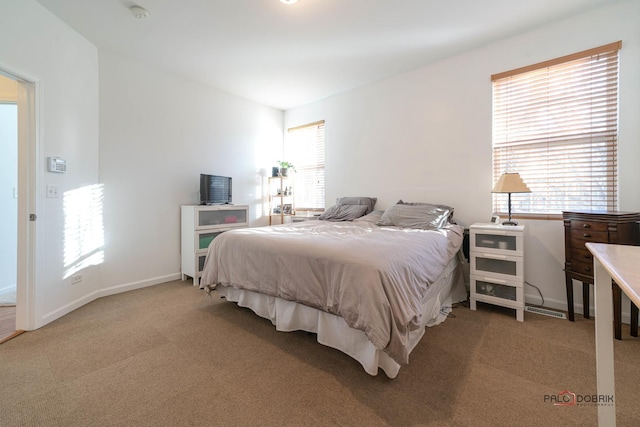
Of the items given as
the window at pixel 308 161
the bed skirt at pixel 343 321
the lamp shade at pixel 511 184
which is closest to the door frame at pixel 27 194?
the bed skirt at pixel 343 321

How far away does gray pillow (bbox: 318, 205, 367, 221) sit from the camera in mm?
3439

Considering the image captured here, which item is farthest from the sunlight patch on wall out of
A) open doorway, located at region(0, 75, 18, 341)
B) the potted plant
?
the potted plant

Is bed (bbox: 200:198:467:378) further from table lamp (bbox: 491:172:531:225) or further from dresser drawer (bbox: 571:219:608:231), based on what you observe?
dresser drawer (bbox: 571:219:608:231)

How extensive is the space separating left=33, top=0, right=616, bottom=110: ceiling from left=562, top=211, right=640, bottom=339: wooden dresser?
71.5 inches

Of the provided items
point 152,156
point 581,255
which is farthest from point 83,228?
point 581,255

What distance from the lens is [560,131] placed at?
248 cm

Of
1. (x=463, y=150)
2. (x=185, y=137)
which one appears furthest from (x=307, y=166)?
(x=463, y=150)

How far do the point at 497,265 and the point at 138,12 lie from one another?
12.8 ft

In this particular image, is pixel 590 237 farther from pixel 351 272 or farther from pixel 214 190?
pixel 214 190

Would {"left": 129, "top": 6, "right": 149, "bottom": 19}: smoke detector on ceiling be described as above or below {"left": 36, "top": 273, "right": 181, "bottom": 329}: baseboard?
above

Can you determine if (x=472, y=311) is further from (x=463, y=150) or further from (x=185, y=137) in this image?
(x=185, y=137)

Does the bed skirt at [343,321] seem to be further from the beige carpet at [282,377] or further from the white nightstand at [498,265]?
the white nightstand at [498,265]

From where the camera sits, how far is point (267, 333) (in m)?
2.05

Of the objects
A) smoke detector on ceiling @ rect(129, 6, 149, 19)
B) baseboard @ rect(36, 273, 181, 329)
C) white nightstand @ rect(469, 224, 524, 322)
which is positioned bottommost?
baseboard @ rect(36, 273, 181, 329)
